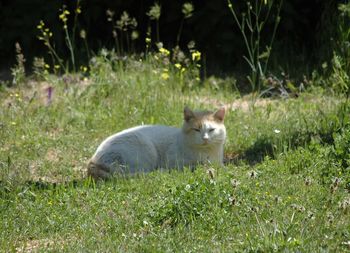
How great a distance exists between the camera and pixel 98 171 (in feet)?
20.5

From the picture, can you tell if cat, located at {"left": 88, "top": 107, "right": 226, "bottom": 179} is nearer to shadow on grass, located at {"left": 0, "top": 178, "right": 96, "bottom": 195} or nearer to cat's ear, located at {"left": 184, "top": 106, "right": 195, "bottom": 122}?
cat's ear, located at {"left": 184, "top": 106, "right": 195, "bottom": 122}

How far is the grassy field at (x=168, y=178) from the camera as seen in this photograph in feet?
15.0

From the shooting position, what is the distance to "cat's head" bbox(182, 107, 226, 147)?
6469mm

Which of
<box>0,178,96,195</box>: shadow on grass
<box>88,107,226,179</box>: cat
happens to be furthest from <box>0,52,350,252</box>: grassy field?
<box>88,107,226,179</box>: cat

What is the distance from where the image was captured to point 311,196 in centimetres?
513

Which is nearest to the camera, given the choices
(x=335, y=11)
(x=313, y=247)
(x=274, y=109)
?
(x=313, y=247)

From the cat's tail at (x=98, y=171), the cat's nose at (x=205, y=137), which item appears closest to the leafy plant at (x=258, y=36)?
the cat's nose at (x=205, y=137)

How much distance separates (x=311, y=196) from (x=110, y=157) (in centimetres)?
198

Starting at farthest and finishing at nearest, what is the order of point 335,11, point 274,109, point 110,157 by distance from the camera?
point 335,11 < point 274,109 < point 110,157

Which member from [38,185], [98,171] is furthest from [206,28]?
[38,185]

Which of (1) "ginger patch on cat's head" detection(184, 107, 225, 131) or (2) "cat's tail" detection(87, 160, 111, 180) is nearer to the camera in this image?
(2) "cat's tail" detection(87, 160, 111, 180)

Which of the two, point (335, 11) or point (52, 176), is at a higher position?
point (335, 11)

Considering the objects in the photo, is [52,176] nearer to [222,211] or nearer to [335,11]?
[222,211]

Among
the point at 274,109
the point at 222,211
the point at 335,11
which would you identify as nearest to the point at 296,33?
the point at 335,11
